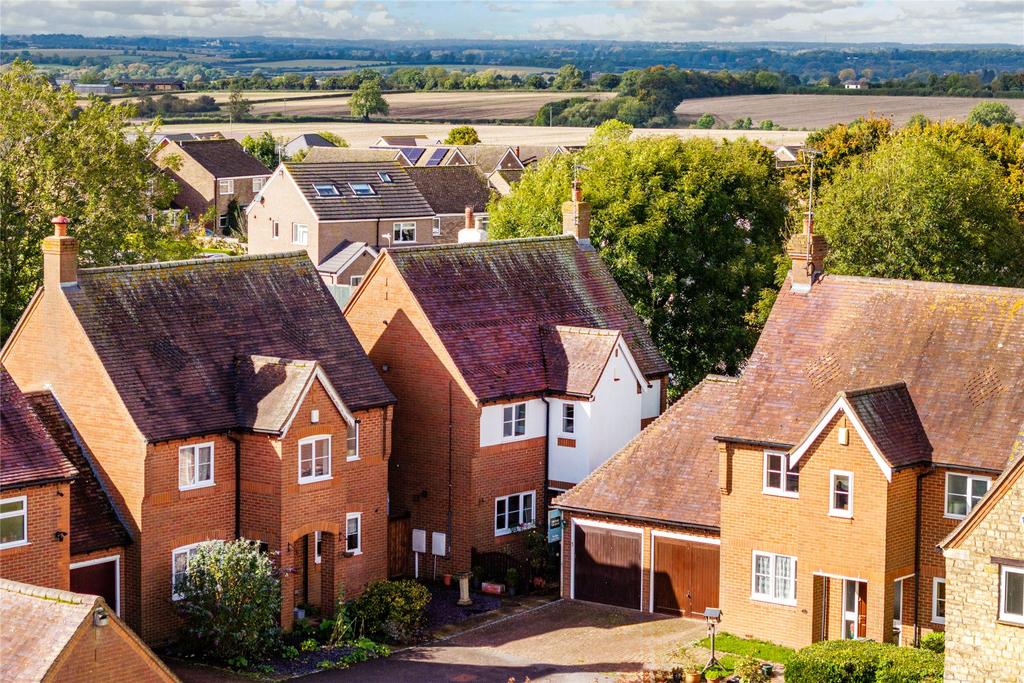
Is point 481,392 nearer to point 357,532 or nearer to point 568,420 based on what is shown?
point 568,420

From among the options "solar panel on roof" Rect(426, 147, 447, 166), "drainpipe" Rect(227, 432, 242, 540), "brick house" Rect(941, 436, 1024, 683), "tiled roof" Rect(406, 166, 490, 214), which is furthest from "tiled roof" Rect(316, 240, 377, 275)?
"brick house" Rect(941, 436, 1024, 683)

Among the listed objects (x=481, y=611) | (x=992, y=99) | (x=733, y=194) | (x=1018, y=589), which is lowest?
(x=481, y=611)

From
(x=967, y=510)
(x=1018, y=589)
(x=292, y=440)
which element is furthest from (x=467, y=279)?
(x=1018, y=589)

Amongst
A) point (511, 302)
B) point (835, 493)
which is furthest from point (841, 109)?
point (835, 493)

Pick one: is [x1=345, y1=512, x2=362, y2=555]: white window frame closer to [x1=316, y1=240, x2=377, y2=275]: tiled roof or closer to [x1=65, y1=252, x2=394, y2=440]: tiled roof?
[x1=65, y1=252, x2=394, y2=440]: tiled roof

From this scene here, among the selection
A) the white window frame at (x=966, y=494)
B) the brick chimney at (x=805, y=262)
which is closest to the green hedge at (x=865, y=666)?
the white window frame at (x=966, y=494)

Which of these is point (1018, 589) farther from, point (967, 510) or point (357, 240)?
point (357, 240)
